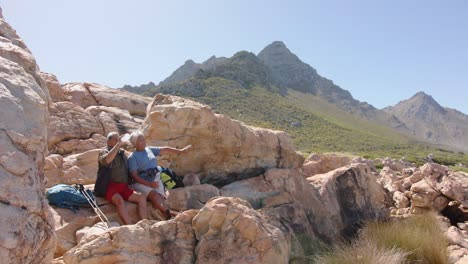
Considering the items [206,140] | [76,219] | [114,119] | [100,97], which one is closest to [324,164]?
[206,140]

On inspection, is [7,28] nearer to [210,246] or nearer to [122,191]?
[122,191]

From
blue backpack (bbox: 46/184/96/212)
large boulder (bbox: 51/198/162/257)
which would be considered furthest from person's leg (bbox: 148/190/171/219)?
blue backpack (bbox: 46/184/96/212)

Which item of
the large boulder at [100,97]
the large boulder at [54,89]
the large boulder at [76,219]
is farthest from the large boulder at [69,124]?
the large boulder at [76,219]

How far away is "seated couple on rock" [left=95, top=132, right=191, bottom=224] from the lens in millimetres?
7758

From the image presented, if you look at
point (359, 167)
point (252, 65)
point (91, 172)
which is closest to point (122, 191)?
point (91, 172)

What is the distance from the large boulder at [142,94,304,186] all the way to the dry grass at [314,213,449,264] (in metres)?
3.61

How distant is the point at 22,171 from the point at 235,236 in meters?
2.97

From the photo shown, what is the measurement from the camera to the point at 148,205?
825cm

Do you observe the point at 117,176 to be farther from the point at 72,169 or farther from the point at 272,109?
the point at 272,109

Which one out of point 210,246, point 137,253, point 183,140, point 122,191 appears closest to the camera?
point 137,253

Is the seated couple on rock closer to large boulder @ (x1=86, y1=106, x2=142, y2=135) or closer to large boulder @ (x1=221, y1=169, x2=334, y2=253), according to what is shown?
large boulder @ (x1=221, y1=169, x2=334, y2=253)

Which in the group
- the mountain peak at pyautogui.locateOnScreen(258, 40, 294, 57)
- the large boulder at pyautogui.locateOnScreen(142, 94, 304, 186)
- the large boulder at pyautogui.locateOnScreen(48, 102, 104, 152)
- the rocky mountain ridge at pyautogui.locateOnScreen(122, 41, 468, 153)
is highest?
the mountain peak at pyautogui.locateOnScreen(258, 40, 294, 57)

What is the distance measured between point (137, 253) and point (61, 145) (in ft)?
37.1

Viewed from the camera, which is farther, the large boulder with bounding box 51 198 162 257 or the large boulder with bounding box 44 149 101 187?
the large boulder with bounding box 44 149 101 187
